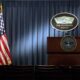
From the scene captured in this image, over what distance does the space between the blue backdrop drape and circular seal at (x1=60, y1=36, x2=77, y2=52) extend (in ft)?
4.29

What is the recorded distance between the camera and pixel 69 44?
19.8ft

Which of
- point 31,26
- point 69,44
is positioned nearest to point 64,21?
point 69,44

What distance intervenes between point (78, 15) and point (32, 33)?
55.7 inches

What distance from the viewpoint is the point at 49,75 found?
3846 mm

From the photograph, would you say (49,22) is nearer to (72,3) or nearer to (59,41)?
(72,3)

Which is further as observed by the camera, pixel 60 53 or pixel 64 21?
pixel 64 21

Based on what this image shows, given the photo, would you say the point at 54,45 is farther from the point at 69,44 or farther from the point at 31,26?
the point at 31,26

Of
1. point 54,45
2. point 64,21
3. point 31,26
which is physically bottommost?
point 54,45

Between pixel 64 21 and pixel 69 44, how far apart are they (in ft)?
3.26

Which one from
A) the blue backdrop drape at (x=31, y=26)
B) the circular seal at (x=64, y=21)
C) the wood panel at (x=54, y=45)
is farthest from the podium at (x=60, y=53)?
the blue backdrop drape at (x=31, y=26)

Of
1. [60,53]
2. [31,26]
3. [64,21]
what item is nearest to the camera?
[60,53]

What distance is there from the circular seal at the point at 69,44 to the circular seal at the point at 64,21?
75 cm

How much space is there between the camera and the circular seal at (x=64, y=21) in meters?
6.79

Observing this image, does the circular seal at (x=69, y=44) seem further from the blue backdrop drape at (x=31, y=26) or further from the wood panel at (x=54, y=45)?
the blue backdrop drape at (x=31, y=26)
